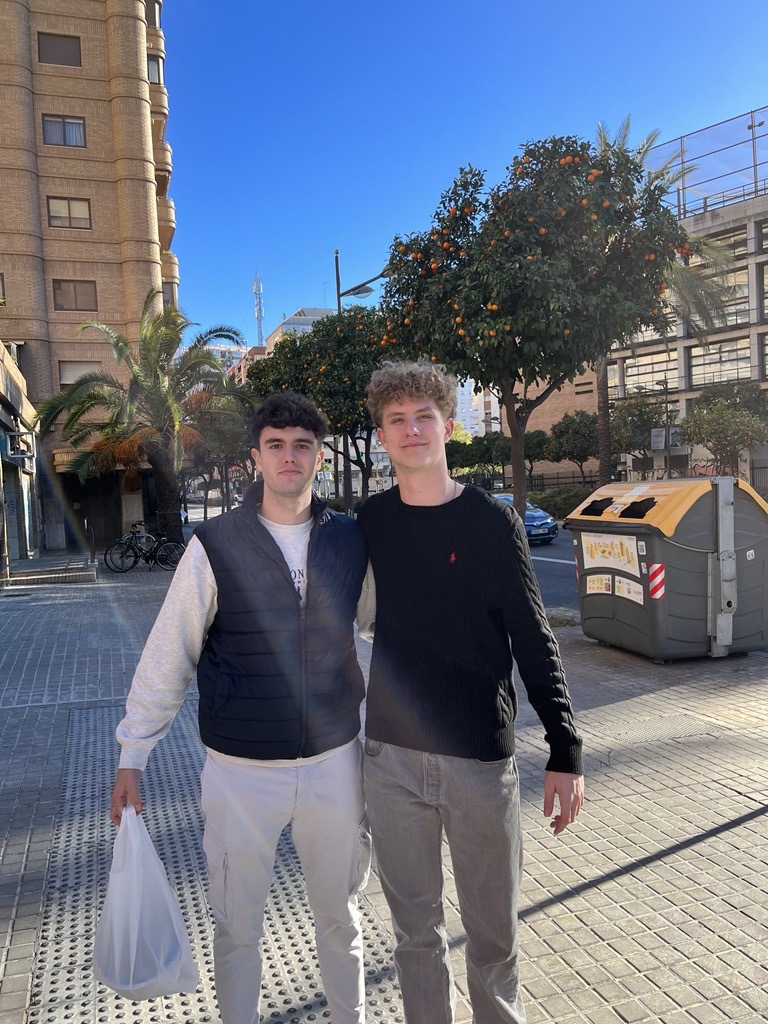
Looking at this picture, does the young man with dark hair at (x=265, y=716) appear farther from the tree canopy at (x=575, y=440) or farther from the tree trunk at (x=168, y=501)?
the tree canopy at (x=575, y=440)

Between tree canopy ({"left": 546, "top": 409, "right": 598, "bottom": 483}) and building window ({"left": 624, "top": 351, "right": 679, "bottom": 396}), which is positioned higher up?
building window ({"left": 624, "top": 351, "right": 679, "bottom": 396})

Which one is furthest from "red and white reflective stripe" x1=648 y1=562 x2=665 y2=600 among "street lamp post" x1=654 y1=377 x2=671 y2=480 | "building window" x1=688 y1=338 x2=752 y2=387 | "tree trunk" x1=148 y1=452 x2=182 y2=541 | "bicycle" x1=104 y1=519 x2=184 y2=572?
"building window" x1=688 y1=338 x2=752 y2=387

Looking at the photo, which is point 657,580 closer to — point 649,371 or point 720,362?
point 720,362

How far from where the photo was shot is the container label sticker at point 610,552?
286 inches

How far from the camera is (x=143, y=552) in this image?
1900 cm

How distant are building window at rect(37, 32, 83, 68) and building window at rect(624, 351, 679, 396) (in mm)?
30770

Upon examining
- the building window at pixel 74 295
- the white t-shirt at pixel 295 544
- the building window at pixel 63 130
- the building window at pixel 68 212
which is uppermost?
the building window at pixel 63 130

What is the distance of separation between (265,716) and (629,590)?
5.78 m

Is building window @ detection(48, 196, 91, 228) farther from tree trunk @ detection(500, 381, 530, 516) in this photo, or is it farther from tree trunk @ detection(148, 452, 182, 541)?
tree trunk @ detection(500, 381, 530, 516)

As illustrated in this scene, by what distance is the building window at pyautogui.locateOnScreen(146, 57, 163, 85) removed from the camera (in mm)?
33562

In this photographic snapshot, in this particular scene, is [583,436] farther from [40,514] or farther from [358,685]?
[358,685]

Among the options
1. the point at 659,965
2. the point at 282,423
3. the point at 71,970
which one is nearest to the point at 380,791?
the point at 282,423

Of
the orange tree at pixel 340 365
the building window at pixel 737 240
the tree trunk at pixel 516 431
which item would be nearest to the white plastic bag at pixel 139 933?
the tree trunk at pixel 516 431

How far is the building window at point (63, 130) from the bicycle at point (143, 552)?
1645cm
